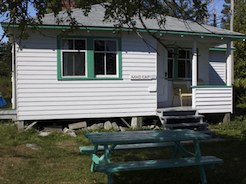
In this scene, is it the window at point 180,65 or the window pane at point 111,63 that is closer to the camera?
the window pane at point 111,63

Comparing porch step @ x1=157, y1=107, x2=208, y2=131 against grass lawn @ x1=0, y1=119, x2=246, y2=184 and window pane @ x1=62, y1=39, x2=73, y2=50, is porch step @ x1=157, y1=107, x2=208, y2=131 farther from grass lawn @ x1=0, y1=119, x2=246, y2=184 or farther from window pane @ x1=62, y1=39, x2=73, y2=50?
window pane @ x1=62, y1=39, x2=73, y2=50

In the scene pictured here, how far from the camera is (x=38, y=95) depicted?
34.3 ft

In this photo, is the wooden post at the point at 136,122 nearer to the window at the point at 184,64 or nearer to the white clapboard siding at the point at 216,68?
the window at the point at 184,64

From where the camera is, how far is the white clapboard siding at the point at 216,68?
51.8ft

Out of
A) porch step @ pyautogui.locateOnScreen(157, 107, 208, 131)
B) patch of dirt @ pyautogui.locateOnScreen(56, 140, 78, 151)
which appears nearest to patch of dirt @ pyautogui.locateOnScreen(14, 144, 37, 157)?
patch of dirt @ pyautogui.locateOnScreen(56, 140, 78, 151)

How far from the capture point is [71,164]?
22.2 ft

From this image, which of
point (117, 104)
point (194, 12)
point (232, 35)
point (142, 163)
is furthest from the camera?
point (232, 35)

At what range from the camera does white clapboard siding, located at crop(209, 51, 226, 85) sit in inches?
622

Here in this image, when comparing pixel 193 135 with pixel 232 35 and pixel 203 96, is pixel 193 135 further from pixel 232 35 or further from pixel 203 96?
pixel 232 35

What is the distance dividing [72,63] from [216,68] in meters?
7.75

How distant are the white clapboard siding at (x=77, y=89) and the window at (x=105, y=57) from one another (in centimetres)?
29

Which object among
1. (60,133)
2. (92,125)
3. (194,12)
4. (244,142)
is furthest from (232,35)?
(194,12)

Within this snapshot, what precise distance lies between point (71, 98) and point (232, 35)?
5.91 m

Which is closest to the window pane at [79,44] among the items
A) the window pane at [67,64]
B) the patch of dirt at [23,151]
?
the window pane at [67,64]
